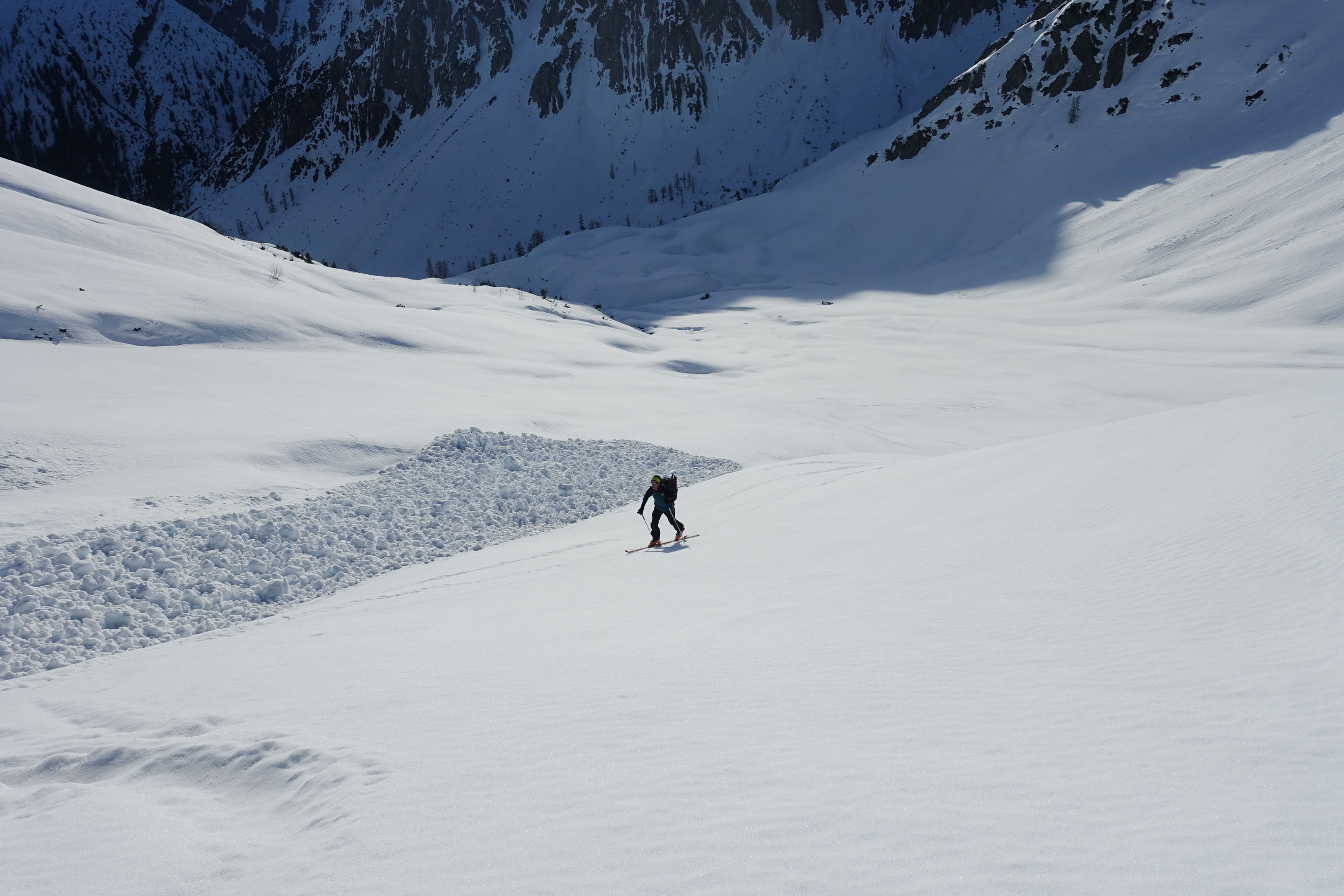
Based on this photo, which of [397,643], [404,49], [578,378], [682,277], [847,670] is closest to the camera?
[847,670]

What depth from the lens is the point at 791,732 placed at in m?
3.83

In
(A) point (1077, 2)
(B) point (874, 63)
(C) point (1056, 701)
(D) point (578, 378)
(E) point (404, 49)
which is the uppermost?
(E) point (404, 49)

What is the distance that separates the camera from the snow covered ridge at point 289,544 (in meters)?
8.47

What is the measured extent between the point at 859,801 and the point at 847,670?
68.5 inches

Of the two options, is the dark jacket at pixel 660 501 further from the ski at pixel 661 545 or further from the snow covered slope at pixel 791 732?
the snow covered slope at pixel 791 732

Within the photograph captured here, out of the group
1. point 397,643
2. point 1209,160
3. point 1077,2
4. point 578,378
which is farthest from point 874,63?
point 397,643

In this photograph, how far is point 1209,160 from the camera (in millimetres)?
50156

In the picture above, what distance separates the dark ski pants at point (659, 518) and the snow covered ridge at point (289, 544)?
1.14 metres

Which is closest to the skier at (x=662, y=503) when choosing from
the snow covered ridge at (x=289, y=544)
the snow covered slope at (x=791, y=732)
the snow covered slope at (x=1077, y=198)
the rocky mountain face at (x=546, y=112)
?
the snow covered ridge at (x=289, y=544)

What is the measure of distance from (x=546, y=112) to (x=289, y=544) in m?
124

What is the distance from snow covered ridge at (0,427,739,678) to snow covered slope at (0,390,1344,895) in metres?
0.94

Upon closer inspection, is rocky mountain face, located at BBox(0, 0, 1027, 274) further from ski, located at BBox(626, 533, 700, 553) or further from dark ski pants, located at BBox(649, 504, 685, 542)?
ski, located at BBox(626, 533, 700, 553)

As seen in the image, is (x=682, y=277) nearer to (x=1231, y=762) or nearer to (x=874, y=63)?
(x=1231, y=762)

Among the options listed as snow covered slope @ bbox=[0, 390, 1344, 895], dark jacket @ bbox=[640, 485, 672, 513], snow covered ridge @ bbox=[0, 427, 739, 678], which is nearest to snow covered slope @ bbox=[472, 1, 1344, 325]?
snow covered ridge @ bbox=[0, 427, 739, 678]
